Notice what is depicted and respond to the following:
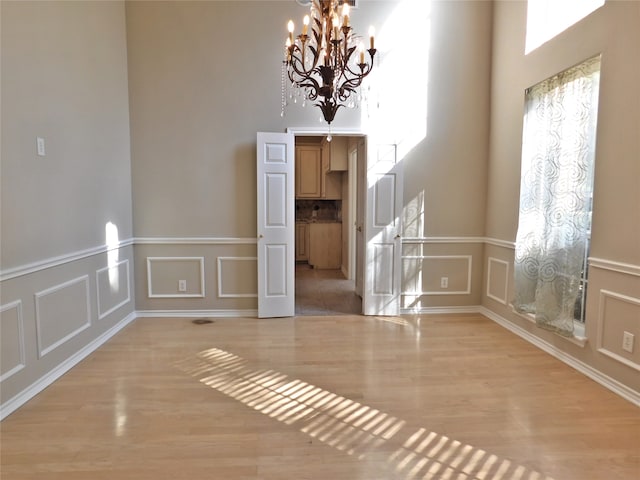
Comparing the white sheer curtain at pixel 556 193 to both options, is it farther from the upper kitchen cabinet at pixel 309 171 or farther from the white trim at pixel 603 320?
the upper kitchen cabinet at pixel 309 171

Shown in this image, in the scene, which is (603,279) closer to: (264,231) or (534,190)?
(534,190)

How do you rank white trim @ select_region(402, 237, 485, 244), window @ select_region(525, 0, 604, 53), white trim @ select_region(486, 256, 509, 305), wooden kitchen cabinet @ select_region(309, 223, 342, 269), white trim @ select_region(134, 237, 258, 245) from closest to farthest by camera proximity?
Answer: window @ select_region(525, 0, 604, 53), white trim @ select_region(486, 256, 509, 305), white trim @ select_region(134, 237, 258, 245), white trim @ select_region(402, 237, 485, 244), wooden kitchen cabinet @ select_region(309, 223, 342, 269)

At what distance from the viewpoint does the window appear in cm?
306

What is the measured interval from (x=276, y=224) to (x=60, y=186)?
81.1 inches

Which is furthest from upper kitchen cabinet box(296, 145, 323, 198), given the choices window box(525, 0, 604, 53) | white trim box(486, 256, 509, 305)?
A: window box(525, 0, 604, 53)

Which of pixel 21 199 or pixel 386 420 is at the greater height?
pixel 21 199

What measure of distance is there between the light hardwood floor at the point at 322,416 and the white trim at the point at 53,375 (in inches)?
2.4

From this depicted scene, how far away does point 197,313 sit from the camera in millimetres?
4438

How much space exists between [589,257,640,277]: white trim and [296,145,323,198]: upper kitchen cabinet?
5.43 metres

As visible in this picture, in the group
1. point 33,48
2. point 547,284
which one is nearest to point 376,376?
point 547,284

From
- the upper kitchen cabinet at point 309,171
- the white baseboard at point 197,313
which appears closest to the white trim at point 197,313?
the white baseboard at point 197,313

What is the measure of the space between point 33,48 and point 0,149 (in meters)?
0.83

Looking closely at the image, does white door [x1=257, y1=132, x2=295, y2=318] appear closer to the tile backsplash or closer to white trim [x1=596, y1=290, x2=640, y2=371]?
white trim [x1=596, y1=290, x2=640, y2=371]

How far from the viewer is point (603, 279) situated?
2809 mm
